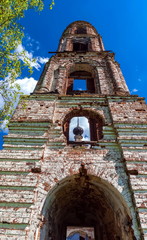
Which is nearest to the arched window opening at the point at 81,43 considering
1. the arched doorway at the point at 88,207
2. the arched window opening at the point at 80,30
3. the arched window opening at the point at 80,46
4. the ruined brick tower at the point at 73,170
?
the arched window opening at the point at 80,46

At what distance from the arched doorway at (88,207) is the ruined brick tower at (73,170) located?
0.02m

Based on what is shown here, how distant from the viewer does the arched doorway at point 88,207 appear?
3930 mm

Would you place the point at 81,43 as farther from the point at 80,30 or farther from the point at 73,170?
the point at 73,170

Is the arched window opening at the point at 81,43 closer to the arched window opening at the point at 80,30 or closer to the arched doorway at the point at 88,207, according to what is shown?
the arched window opening at the point at 80,30

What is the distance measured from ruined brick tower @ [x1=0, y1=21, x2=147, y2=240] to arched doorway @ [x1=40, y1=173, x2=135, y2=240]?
2 centimetres

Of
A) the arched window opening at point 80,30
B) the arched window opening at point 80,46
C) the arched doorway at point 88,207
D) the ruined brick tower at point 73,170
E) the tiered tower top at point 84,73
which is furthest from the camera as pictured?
the arched window opening at point 80,30

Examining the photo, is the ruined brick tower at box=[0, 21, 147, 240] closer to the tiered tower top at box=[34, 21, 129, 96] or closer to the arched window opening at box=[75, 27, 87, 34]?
the tiered tower top at box=[34, 21, 129, 96]

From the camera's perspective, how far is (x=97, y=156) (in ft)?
14.9

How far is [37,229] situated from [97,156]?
7.20ft

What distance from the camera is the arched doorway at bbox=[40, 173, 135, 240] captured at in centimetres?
393

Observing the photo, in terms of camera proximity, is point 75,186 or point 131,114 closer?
point 75,186

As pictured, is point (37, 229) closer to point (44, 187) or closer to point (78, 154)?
point (44, 187)

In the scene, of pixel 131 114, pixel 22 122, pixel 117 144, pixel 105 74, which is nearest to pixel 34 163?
pixel 22 122

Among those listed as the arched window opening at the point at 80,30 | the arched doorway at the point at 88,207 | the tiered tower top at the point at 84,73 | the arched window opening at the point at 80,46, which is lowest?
the arched doorway at the point at 88,207
